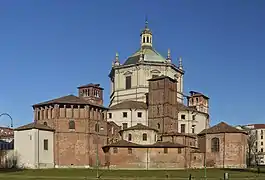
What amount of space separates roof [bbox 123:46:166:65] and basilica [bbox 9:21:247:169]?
0.26 m

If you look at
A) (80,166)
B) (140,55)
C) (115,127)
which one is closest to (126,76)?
(140,55)

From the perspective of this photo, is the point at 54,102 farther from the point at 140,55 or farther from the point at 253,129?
the point at 253,129

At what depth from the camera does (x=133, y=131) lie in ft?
275

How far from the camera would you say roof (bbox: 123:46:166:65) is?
103625mm

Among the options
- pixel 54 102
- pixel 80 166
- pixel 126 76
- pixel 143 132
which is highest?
pixel 126 76

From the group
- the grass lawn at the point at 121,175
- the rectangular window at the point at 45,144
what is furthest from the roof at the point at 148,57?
the grass lawn at the point at 121,175

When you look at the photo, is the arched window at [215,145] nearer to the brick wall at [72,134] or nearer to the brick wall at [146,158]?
the brick wall at [146,158]

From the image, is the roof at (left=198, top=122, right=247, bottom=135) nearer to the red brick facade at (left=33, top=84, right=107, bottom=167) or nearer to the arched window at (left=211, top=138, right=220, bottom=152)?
the arched window at (left=211, top=138, right=220, bottom=152)

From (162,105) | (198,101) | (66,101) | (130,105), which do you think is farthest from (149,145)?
(198,101)

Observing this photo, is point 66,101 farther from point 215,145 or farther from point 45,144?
point 215,145

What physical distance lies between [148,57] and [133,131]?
2515cm

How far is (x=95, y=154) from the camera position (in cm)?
8256

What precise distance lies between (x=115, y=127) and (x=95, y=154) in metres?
10.1

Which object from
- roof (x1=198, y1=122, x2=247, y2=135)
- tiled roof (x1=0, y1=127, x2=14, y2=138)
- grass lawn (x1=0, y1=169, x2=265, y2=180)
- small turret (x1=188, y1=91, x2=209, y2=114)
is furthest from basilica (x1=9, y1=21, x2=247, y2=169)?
tiled roof (x1=0, y1=127, x2=14, y2=138)
